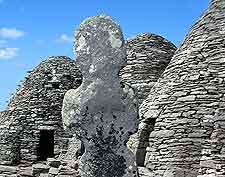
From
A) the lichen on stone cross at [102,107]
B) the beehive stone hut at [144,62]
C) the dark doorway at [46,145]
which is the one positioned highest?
the beehive stone hut at [144,62]

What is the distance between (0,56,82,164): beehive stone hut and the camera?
18391mm

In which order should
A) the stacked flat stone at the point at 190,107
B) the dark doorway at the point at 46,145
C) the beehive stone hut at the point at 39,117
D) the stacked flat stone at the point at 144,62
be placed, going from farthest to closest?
the dark doorway at the point at 46,145
the beehive stone hut at the point at 39,117
the stacked flat stone at the point at 144,62
the stacked flat stone at the point at 190,107

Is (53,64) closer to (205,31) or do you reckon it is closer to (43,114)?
(43,114)

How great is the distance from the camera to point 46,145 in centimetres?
1898

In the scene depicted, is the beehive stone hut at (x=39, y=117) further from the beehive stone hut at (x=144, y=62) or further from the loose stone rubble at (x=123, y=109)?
the beehive stone hut at (x=144, y=62)

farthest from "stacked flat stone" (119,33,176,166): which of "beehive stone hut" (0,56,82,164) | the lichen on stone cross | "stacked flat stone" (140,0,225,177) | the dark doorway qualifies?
the lichen on stone cross

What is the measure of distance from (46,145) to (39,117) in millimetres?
1021

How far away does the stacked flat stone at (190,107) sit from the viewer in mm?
11383

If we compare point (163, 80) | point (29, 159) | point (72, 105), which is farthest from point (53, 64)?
point (72, 105)

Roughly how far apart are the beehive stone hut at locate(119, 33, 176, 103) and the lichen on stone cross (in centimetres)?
1120

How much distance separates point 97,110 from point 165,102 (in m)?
7.92

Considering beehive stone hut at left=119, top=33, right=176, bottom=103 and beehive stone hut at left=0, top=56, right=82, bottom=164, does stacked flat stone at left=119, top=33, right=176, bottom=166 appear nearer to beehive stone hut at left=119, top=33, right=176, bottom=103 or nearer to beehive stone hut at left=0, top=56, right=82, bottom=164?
beehive stone hut at left=119, top=33, right=176, bottom=103

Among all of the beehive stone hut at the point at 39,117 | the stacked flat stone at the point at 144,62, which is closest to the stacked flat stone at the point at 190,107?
the stacked flat stone at the point at 144,62

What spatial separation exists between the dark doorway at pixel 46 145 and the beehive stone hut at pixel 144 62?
401 cm
